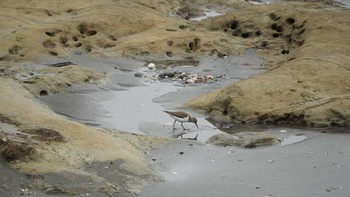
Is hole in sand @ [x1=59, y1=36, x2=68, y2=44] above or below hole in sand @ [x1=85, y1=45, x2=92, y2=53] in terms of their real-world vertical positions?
above

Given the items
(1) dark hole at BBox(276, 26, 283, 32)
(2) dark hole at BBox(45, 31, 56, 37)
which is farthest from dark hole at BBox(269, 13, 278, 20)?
(2) dark hole at BBox(45, 31, 56, 37)

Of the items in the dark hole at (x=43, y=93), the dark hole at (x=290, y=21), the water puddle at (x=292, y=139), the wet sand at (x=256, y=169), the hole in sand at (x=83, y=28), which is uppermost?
the wet sand at (x=256, y=169)

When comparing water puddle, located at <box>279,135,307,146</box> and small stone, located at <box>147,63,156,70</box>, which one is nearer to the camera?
water puddle, located at <box>279,135,307,146</box>

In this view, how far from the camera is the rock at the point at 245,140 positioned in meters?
12.6

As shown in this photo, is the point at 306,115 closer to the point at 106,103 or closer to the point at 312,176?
the point at 312,176

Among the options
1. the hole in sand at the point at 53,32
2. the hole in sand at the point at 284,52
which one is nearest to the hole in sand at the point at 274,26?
the hole in sand at the point at 284,52

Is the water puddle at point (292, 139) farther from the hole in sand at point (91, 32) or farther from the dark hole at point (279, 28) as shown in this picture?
the hole in sand at point (91, 32)

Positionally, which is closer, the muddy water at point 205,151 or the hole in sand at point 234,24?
the muddy water at point 205,151

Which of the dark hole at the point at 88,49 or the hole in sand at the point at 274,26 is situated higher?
the hole in sand at the point at 274,26

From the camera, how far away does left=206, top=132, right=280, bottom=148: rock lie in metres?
12.6

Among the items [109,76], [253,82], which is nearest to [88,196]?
[253,82]

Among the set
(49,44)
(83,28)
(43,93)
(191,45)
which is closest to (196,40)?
(191,45)

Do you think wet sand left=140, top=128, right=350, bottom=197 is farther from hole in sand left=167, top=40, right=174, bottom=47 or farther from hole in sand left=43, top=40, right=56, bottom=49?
hole in sand left=43, top=40, right=56, bottom=49

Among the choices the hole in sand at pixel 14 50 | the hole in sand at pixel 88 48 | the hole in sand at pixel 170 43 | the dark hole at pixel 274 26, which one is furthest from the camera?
the dark hole at pixel 274 26
